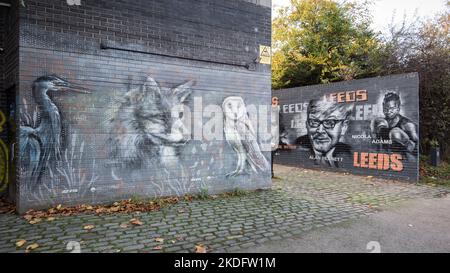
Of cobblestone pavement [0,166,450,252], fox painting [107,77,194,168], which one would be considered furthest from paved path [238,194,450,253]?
fox painting [107,77,194,168]

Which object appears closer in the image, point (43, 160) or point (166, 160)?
point (43, 160)

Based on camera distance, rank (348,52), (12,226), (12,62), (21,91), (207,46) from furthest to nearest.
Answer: (348,52), (207,46), (12,62), (21,91), (12,226)

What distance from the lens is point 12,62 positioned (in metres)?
5.93

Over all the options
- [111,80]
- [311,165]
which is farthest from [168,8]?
[311,165]

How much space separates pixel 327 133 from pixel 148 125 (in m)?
7.39

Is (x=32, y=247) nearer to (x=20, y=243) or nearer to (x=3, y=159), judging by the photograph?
(x=20, y=243)

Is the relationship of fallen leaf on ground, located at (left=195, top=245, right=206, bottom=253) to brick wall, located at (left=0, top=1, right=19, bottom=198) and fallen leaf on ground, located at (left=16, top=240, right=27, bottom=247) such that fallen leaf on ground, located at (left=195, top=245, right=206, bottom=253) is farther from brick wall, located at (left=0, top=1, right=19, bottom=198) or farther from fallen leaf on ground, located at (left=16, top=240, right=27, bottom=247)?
brick wall, located at (left=0, top=1, right=19, bottom=198)

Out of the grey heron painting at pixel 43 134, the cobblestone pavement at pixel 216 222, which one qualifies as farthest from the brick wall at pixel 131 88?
the cobblestone pavement at pixel 216 222

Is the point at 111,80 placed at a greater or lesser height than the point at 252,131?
greater

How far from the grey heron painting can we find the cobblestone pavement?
0.94m

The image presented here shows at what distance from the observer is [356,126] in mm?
10734

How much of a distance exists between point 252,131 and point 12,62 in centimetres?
528

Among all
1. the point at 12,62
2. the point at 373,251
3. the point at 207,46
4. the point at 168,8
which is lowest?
the point at 373,251

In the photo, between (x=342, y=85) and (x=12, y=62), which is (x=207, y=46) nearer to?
(x=12, y=62)
